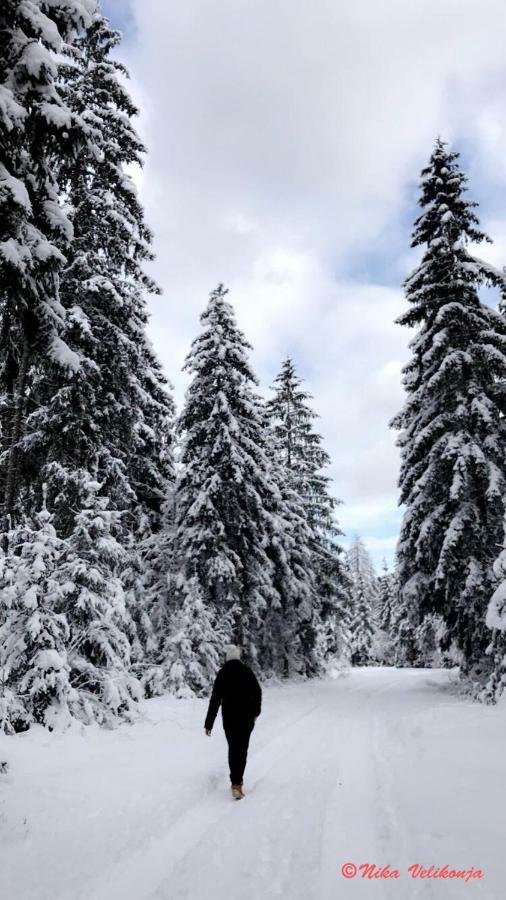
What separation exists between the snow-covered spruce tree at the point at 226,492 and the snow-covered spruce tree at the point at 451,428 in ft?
17.1

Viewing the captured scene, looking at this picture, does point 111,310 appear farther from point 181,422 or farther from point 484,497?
point 484,497

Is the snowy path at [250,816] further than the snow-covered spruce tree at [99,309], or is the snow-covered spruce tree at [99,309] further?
the snow-covered spruce tree at [99,309]

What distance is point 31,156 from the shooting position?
7746 mm

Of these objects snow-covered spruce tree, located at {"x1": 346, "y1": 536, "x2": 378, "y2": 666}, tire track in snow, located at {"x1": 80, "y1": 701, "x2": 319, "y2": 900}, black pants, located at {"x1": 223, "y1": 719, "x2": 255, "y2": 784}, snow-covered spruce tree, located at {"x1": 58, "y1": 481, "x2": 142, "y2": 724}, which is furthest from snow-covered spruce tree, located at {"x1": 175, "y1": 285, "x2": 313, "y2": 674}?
snow-covered spruce tree, located at {"x1": 346, "y1": 536, "x2": 378, "y2": 666}

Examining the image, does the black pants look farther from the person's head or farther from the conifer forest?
the conifer forest

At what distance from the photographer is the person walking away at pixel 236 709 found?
6.21m

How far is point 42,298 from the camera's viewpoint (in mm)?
8609

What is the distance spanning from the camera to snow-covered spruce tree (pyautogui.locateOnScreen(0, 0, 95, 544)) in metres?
6.70

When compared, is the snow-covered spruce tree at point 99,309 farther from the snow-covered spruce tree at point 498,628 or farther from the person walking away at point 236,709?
the snow-covered spruce tree at point 498,628

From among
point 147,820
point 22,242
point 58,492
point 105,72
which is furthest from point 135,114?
point 147,820

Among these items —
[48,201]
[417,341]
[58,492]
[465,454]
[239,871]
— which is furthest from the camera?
[417,341]

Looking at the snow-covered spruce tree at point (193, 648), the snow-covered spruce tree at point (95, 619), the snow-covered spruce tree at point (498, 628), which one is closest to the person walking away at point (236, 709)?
the snow-covered spruce tree at point (95, 619)

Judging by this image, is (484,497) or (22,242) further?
(484,497)

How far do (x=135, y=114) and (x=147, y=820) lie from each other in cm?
1660
